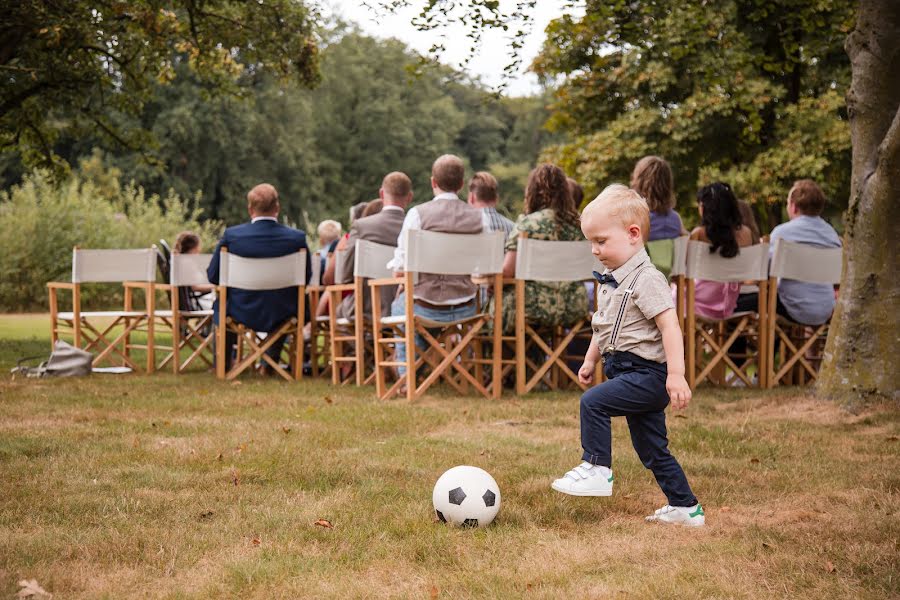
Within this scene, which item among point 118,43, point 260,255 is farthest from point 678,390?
point 118,43

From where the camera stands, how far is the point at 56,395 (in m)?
7.54

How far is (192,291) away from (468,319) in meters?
3.96

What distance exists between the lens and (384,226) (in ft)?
29.3

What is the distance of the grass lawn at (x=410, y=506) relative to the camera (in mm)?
3031

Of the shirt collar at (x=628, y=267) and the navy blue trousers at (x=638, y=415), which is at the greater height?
the shirt collar at (x=628, y=267)

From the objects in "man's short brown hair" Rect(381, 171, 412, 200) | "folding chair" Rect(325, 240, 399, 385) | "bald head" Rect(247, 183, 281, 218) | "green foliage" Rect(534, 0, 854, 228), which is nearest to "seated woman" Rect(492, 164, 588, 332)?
"folding chair" Rect(325, 240, 399, 385)

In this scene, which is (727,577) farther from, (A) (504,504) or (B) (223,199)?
(B) (223,199)

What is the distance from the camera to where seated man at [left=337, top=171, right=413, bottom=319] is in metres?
8.91

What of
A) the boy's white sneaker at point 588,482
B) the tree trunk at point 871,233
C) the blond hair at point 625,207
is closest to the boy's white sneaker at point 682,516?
the boy's white sneaker at point 588,482

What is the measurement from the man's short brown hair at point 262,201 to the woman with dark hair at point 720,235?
401 centimetres

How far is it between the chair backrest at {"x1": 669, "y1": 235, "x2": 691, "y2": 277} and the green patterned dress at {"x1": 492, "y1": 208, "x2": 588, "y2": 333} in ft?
3.02

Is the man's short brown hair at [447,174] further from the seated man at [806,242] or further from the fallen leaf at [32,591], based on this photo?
the fallen leaf at [32,591]

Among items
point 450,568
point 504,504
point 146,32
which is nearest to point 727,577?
point 450,568

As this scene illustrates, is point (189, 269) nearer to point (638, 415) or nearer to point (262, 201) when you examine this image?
point (262, 201)
